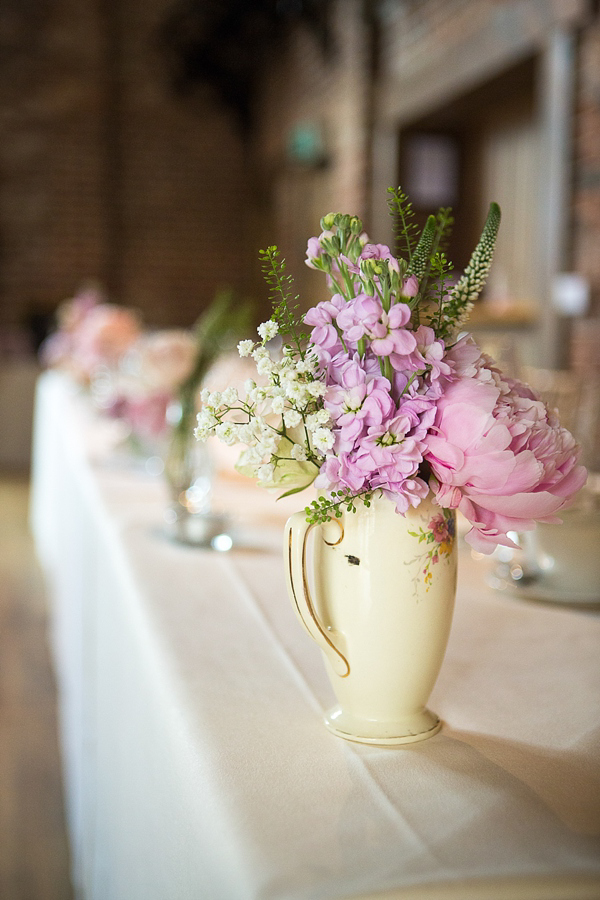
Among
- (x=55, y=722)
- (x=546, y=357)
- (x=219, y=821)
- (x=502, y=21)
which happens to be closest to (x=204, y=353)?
(x=219, y=821)

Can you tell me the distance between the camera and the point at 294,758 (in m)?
0.71

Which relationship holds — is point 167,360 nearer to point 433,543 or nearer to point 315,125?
point 433,543

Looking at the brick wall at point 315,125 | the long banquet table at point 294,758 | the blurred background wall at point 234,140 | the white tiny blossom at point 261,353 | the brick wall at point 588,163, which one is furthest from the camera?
the brick wall at point 315,125

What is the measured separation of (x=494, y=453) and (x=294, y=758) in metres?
0.30

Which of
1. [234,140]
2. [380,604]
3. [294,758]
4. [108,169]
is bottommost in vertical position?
[294,758]

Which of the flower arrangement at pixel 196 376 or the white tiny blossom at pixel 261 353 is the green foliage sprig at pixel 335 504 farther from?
the flower arrangement at pixel 196 376

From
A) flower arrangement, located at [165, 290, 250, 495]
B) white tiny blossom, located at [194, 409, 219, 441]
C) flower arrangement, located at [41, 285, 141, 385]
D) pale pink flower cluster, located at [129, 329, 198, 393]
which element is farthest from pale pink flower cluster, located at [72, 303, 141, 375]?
white tiny blossom, located at [194, 409, 219, 441]

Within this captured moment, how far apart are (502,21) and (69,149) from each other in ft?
15.2

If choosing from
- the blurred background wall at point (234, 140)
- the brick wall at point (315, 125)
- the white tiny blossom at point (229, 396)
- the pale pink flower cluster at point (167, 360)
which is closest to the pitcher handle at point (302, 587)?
the white tiny blossom at point (229, 396)

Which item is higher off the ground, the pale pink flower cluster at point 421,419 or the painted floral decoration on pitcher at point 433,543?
the pale pink flower cluster at point 421,419

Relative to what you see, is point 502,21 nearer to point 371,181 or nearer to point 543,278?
point 543,278


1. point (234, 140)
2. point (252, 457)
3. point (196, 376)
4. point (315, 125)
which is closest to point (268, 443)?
point (252, 457)

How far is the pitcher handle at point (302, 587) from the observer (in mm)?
729

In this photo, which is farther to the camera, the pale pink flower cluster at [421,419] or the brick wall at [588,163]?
the brick wall at [588,163]
